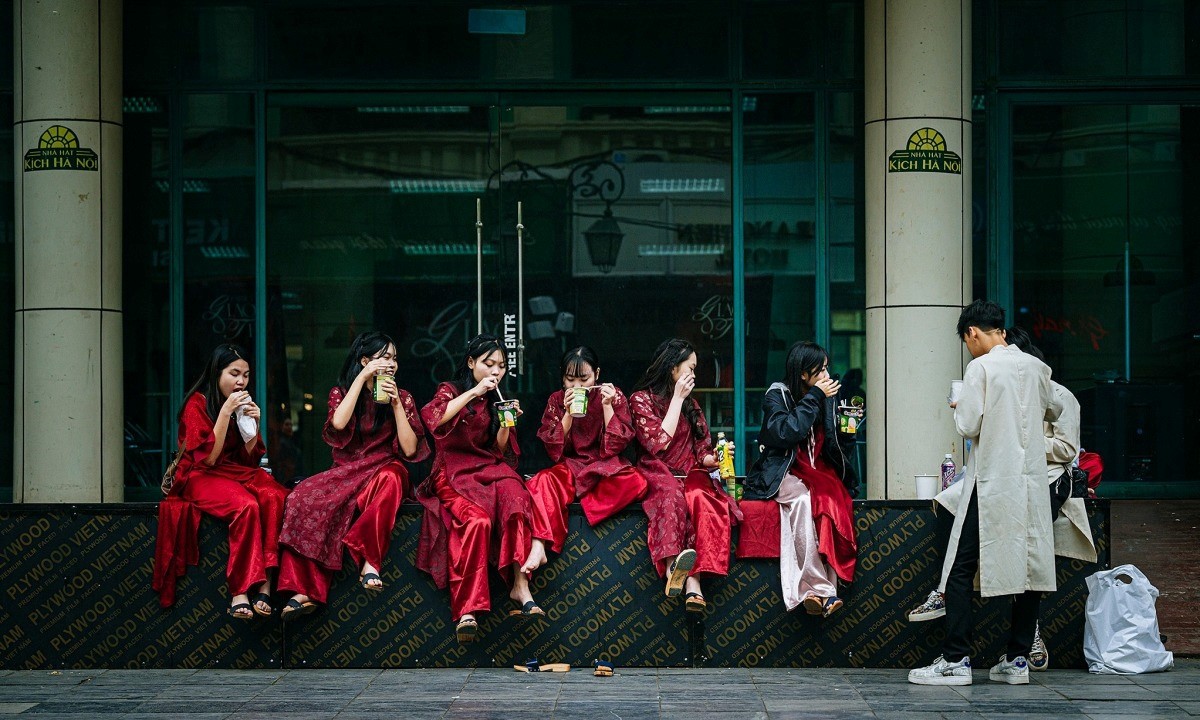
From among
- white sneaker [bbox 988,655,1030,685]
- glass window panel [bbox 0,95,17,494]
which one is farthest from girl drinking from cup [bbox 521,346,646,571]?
glass window panel [bbox 0,95,17,494]

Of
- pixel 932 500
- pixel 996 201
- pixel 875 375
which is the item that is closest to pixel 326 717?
pixel 932 500

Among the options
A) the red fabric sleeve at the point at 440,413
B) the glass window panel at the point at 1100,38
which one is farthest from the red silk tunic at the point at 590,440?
the glass window panel at the point at 1100,38

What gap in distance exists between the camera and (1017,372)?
7148mm

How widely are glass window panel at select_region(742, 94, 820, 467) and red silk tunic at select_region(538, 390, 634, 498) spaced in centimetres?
321

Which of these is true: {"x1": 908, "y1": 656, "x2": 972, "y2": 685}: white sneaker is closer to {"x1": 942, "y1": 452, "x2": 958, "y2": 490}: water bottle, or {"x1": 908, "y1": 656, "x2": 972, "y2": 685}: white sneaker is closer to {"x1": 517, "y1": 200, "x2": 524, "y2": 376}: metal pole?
{"x1": 942, "y1": 452, "x2": 958, "y2": 490}: water bottle

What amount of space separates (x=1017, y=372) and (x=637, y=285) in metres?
4.41

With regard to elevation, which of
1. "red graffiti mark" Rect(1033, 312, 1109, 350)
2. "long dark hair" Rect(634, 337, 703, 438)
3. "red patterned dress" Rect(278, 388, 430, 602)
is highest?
"red graffiti mark" Rect(1033, 312, 1109, 350)

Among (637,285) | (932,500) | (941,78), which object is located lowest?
(932,500)

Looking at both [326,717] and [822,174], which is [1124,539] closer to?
[822,174]

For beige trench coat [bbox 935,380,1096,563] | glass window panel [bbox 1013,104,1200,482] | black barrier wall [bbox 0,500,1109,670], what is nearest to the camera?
beige trench coat [bbox 935,380,1096,563]

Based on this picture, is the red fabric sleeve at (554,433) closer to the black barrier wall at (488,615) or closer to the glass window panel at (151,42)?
the black barrier wall at (488,615)

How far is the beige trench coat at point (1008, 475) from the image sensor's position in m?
7.05

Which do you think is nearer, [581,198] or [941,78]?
[941,78]

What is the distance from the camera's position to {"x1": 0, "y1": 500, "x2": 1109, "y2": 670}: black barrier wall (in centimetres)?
768
